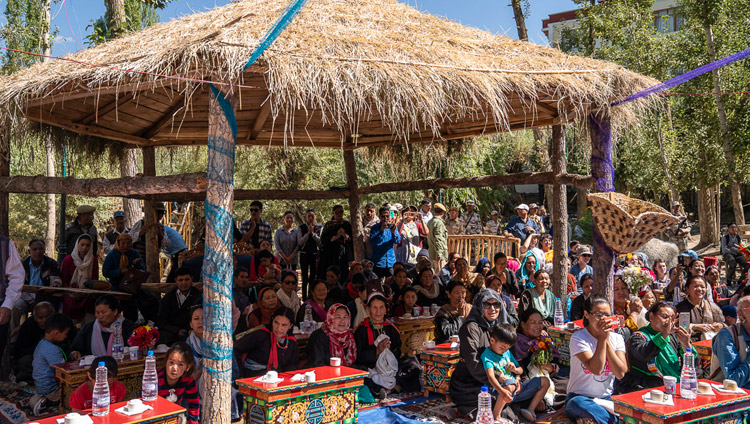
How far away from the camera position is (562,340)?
275 inches

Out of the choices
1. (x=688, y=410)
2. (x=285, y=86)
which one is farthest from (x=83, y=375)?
(x=688, y=410)

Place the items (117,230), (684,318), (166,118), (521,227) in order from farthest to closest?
(521,227) → (117,230) → (166,118) → (684,318)

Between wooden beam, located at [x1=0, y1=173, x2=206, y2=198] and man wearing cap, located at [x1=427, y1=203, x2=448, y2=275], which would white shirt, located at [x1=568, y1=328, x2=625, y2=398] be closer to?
wooden beam, located at [x1=0, y1=173, x2=206, y2=198]

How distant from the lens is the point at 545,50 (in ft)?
21.9

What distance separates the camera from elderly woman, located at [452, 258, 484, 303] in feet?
27.3

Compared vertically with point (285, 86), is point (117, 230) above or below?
below

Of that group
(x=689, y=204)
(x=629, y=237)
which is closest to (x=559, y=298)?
(x=629, y=237)

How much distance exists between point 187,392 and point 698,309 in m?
5.27

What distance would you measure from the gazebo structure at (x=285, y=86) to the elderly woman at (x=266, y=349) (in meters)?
1.06

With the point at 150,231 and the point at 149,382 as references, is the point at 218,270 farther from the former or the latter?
the point at 150,231

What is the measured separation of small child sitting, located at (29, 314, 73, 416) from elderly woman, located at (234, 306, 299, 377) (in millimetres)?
1683

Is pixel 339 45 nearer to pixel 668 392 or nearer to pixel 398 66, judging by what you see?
pixel 398 66

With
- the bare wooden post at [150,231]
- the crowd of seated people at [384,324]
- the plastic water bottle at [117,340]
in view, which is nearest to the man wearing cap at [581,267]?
the crowd of seated people at [384,324]

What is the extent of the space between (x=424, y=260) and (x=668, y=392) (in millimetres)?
4542
